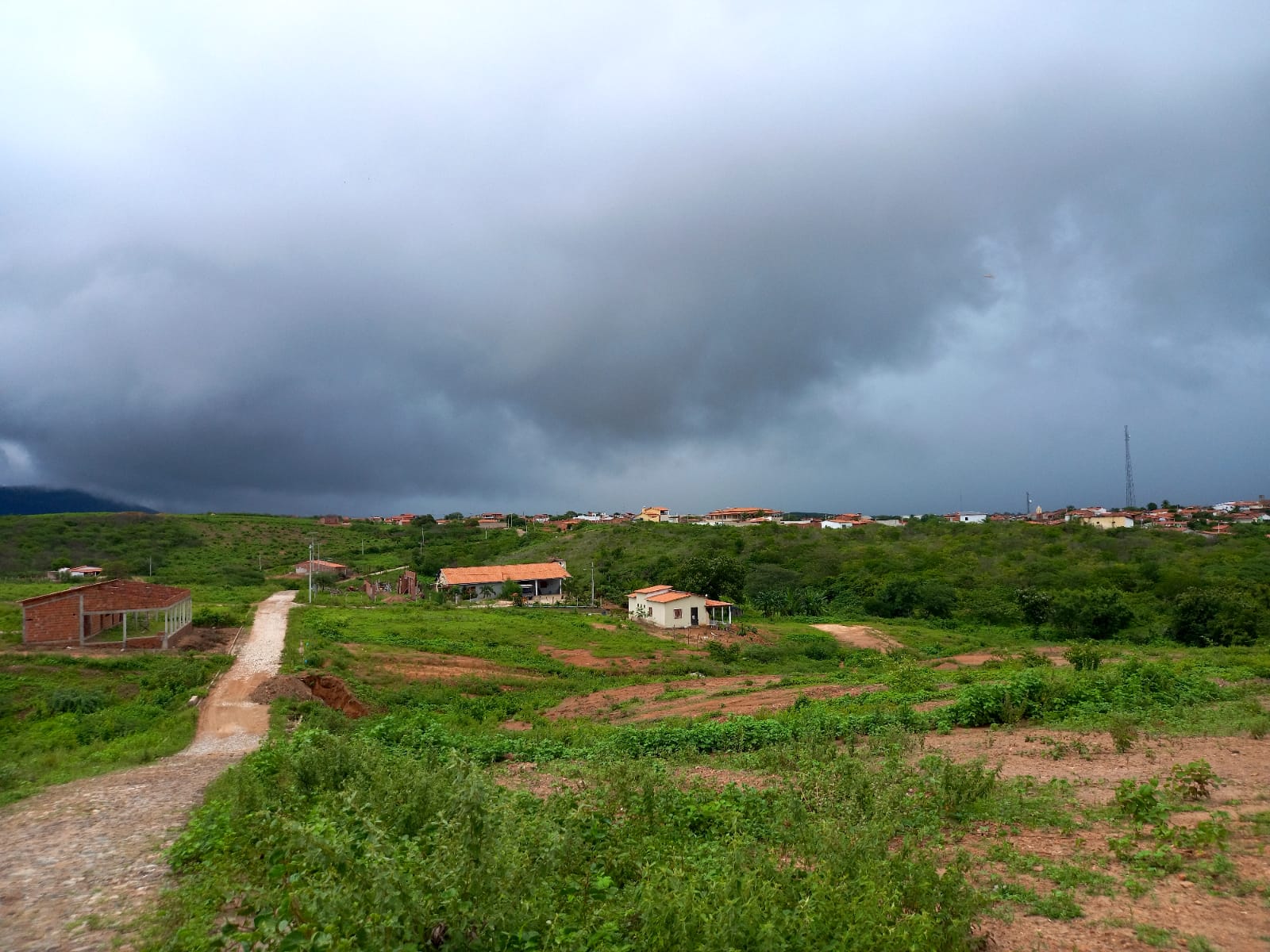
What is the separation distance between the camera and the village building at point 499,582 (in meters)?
53.6

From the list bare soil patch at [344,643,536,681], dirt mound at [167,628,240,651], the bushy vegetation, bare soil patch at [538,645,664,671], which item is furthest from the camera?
bare soil patch at [538,645,664,671]

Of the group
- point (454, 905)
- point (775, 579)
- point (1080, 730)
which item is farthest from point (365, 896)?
point (775, 579)

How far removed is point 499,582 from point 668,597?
17128 mm

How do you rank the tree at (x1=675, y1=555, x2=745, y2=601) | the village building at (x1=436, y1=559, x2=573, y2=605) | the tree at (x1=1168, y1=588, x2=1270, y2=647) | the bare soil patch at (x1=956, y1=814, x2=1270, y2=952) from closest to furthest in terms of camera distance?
the bare soil patch at (x1=956, y1=814, x2=1270, y2=952), the tree at (x1=1168, y1=588, x2=1270, y2=647), the tree at (x1=675, y1=555, x2=745, y2=601), the village building at (x1=436, y1=559, x2=573, y2=605)

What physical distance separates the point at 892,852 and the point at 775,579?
1956 inches

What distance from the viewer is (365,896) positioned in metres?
4.26

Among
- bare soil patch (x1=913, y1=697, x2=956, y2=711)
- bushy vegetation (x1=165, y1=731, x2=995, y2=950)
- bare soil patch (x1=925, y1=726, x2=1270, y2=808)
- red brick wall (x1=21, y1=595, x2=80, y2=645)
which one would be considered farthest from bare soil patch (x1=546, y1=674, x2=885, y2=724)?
red brick wall (x1=21, y1=595, x2=80, y2=645)

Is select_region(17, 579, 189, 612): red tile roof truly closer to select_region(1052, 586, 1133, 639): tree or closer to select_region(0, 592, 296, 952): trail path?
select_region(0, 592, 296, 952): trail path

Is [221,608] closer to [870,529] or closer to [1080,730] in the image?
[1080,730]

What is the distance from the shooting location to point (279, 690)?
18891 millimetres

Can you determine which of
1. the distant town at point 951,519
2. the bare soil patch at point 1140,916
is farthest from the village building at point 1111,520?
the bare soil patch at point 1140,916

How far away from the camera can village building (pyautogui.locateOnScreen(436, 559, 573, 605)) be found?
53625 mm

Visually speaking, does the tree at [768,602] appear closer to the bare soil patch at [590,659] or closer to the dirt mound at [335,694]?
the bare soil patch at [590,659]

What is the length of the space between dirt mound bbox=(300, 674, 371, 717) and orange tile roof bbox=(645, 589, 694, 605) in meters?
23.6
